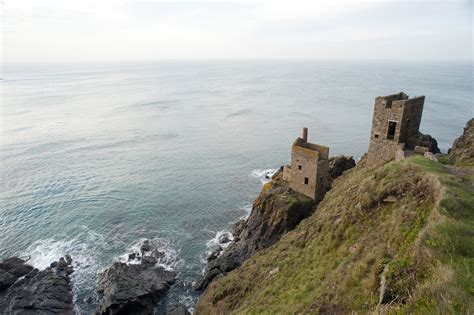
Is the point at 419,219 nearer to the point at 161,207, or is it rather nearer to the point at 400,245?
the point at 400,245

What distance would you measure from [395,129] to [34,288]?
40.8 meters

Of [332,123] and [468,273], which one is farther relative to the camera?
[332,123]

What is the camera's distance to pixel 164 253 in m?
39.3

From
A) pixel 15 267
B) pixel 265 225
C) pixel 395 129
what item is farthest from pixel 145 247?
pixel 395 129

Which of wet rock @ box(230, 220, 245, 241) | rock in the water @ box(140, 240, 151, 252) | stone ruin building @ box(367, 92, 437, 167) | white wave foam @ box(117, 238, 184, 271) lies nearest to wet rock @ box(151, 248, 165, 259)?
white wave foam @ box(117, 238, 184, 271)

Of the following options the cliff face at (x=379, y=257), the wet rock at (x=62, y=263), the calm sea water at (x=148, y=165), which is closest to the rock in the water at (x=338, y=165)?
the cliff face at (x=379, y=257)

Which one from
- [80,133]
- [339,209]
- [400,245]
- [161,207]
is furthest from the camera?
[80,133]

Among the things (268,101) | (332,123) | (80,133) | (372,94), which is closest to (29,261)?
(80,133)

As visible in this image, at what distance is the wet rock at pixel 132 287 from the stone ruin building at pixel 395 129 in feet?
86.7

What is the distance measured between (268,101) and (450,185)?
4859 inches

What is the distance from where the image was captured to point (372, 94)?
464 ft

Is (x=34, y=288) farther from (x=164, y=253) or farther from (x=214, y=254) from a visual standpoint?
(x=214, y=254)

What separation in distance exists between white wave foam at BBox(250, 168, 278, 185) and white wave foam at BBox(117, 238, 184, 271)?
78.0 ft

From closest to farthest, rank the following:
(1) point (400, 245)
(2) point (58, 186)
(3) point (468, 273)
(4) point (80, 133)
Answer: (3) point (468, 273) → (1) point (400, 245) → (2) point (58, 186) → (4) point (80, 133)
